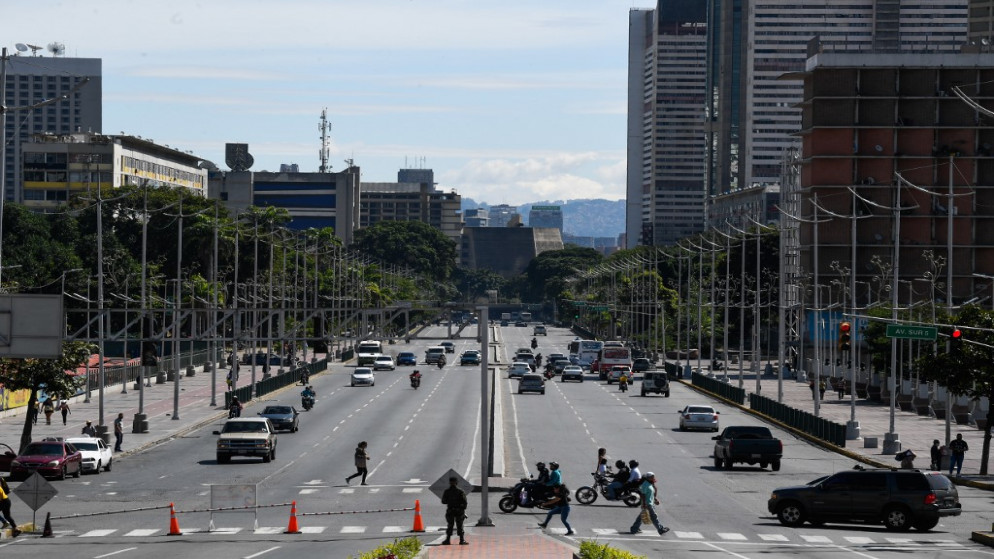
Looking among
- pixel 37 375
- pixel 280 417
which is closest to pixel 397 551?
pixel 37 375

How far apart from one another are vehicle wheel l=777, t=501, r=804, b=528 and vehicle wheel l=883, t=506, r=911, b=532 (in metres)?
2.16

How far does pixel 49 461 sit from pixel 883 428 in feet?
133

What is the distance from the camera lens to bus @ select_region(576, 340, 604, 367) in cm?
13225

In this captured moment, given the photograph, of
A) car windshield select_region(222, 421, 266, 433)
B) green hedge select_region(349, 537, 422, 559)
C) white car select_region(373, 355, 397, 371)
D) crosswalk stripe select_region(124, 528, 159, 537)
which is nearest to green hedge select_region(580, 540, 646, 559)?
green hedge select_region(349, 537, 422, 559)

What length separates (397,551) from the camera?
2788 centimetres

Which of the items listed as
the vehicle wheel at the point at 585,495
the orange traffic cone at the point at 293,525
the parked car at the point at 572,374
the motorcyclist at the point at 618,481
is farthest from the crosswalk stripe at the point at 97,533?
the parked car at the point at 572,374

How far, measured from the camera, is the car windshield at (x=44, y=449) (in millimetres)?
50594

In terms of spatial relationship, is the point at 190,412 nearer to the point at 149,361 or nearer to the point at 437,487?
the point at 149,361

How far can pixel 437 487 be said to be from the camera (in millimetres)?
34969

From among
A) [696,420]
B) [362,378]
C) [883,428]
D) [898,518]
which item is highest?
[898,518]

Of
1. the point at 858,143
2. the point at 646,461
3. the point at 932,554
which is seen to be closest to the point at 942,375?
the point at 646,461

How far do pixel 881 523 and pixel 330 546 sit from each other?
50.3 ft

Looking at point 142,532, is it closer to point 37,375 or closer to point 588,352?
point 37,375

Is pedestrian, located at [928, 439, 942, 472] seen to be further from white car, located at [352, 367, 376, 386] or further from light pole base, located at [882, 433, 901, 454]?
white car, located at [352, 367, 376, 386]
